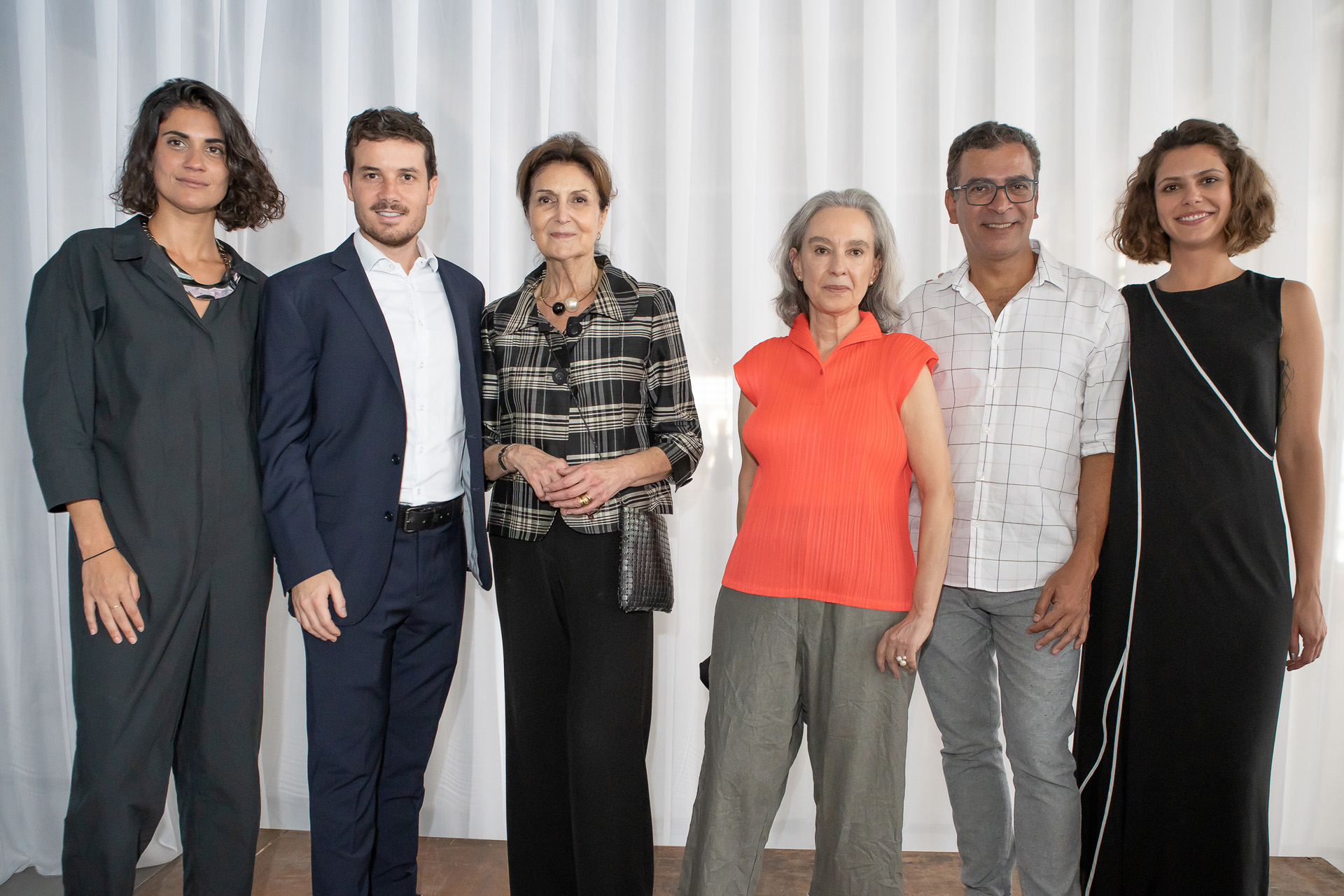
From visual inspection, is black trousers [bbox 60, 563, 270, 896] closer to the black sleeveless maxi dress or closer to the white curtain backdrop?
the white curtain backdrop

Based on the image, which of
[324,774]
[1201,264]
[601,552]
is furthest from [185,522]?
[1201,264]

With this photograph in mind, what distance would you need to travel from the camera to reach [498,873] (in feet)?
7.88

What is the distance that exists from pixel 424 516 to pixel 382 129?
852 millimetres

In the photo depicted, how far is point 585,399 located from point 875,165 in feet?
4.25

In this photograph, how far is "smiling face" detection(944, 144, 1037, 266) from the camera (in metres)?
1.76

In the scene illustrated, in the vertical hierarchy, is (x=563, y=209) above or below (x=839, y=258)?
above

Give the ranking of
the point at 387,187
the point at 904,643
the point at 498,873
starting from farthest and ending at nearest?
the point at 498,873 < the point at 387,187 < the point at 904,643

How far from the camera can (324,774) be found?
172 cm

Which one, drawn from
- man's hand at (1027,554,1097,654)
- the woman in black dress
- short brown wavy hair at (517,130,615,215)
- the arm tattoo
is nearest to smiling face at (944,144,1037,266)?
the woman in black dress

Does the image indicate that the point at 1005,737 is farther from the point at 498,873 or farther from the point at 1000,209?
the point at 498,873

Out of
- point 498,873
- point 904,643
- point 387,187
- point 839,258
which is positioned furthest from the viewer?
point 498,873

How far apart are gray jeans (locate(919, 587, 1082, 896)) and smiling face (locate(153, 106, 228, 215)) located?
1.87m

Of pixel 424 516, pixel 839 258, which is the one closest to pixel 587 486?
pixel 424 516

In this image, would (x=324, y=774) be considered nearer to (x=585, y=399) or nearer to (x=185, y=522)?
(x=185, y=522)
